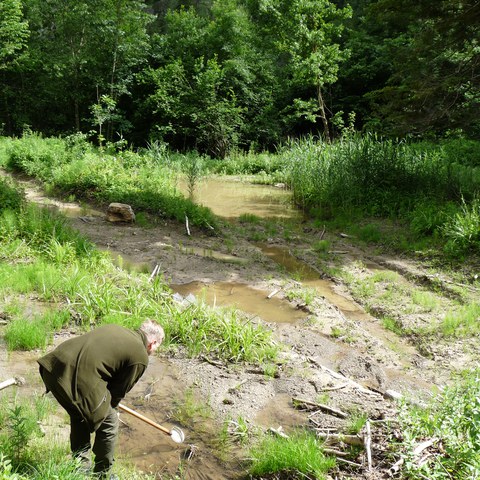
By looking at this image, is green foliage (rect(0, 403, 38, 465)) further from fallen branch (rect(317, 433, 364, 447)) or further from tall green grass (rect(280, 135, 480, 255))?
tall green grass (rect(280, 135, 480, 255))

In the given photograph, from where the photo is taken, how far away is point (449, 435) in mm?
3162

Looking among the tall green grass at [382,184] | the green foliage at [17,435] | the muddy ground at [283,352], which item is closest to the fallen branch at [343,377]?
the muddy ground at [283,352]

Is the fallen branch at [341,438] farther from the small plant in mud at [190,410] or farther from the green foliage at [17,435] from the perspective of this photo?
the green foliage at [17,435]

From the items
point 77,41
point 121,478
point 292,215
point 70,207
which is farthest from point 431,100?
point 77,41

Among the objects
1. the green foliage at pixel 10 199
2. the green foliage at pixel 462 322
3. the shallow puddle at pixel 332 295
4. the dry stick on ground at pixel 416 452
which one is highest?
the green foliage at pixel 10 199

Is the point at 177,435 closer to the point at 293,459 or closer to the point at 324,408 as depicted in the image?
the point at 293,459

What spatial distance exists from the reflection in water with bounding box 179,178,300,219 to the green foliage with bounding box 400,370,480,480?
358 inches

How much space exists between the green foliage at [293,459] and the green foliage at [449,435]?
0.57 meters

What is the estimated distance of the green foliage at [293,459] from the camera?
347 centimetres

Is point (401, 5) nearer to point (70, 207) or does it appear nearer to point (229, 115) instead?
point (70, 207)

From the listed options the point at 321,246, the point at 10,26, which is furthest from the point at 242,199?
the point at 10,26

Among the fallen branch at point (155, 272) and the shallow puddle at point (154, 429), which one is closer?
the shallow puddle at point (154, 429)

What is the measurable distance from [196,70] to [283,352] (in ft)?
65.5

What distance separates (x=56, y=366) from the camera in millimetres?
3109
